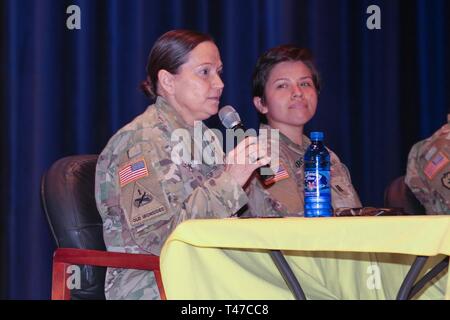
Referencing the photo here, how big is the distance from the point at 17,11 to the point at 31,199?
0.77 m

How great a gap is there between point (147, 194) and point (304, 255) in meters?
0.45

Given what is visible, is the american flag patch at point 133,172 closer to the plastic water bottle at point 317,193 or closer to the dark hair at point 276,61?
the plastic water bottle at point 317,193

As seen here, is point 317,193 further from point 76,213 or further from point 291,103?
point 291,103

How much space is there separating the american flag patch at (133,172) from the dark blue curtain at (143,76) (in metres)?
1.04

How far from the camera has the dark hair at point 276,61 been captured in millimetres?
2924

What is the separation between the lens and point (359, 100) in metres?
3.89

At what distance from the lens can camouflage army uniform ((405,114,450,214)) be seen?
9.16ft

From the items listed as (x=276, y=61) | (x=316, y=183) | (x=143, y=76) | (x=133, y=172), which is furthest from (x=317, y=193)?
(x=143, y=76)

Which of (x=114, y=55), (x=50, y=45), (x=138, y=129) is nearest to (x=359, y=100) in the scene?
(x=114, y=55)

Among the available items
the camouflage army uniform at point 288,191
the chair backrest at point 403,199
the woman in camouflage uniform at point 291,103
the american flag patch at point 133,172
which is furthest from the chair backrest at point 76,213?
the chair backrest at point 403,199

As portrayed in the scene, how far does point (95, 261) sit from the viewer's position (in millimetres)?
1960

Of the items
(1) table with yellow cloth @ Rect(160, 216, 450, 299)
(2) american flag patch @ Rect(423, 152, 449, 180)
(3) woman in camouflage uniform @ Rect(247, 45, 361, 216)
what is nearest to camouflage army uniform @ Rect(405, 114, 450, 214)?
(2) american flag patch @ Rect(423, 152, 449, 180)

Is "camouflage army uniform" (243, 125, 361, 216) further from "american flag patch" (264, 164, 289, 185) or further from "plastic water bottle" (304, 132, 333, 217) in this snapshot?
"plastic water bottle" (304, 132, 333, 217)
